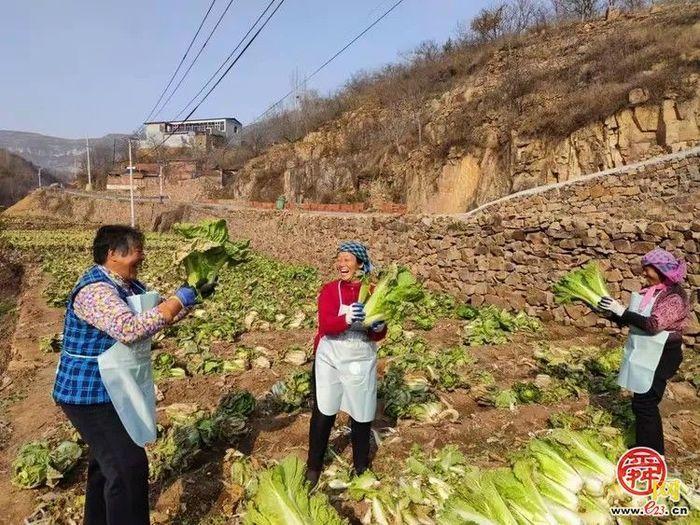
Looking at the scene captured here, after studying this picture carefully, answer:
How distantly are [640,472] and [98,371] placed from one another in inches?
136

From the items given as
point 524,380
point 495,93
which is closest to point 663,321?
point 524,380

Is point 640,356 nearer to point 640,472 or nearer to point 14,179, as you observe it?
point 640,472

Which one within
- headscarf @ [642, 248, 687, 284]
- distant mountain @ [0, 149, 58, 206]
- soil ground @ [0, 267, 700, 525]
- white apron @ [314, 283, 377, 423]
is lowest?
soil ground @ [0, 267, 700, 525]

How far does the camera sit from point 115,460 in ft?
8.93

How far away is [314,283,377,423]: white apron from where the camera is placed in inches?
145

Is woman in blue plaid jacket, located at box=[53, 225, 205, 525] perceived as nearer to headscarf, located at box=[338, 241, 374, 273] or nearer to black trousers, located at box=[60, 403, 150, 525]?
black trousers, located at box=[60, 403, 150, 525]

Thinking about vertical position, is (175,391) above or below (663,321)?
below

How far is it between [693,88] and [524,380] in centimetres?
1432

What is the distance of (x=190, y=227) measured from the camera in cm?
488

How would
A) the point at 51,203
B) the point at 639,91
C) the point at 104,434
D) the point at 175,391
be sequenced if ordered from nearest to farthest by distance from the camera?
1. the point at 104,434
2. the point at 175,391
3. the point at 639,91
4. the point at 51,203

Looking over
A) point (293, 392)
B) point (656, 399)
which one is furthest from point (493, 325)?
point (656, 399)

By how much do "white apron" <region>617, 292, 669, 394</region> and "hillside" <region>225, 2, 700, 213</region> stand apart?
1437cm

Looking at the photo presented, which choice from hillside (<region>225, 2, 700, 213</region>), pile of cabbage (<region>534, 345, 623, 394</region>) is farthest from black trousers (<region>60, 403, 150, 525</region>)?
hillside (<region>225, 2, 700, 213</region>)

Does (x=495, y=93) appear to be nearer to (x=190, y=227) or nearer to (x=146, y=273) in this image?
(x=146, y=273)
